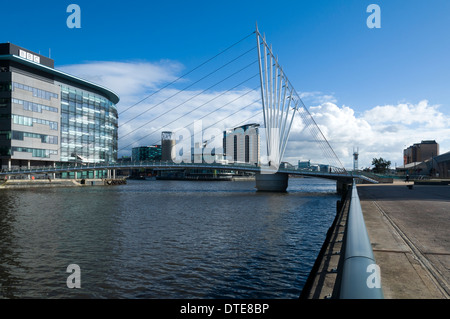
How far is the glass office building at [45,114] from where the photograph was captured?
82.1m

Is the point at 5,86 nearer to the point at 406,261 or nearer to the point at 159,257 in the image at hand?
the point at 159,257

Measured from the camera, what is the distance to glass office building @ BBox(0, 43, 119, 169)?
3231 inches

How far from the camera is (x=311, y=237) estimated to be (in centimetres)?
1958

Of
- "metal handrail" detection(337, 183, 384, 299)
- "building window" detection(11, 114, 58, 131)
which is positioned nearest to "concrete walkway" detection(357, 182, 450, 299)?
"metal handrail" detection(337, 183, 384, 299)

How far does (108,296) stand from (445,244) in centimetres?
963

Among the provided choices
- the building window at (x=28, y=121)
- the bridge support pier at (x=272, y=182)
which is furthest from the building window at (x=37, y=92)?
the bridge support pier at (x=272, y=182)

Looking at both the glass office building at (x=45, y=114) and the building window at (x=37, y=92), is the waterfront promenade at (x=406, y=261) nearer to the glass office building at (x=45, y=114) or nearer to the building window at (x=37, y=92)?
the glass office building at (x=45, y=114)

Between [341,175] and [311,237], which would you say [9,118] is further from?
[311,237]

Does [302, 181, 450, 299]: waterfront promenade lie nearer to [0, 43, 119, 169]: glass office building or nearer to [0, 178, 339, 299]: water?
[0, 178, 339, 299]: water

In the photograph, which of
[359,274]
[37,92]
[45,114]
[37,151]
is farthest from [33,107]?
[359,274]

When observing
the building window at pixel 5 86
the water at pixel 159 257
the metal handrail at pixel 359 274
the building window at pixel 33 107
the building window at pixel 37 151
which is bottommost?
the water at pixel 159 257

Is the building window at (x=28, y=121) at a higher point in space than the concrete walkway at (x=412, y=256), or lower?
higher

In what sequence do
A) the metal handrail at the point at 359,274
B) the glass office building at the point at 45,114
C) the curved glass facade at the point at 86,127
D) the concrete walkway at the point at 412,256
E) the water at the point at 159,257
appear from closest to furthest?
the metal handrail at the point at 359,274
the concrete walkway at the point at 412,256
the water at the point at 159,257
the glass office building at the point at 45,114
the curved glass facade at the point at 86,127
